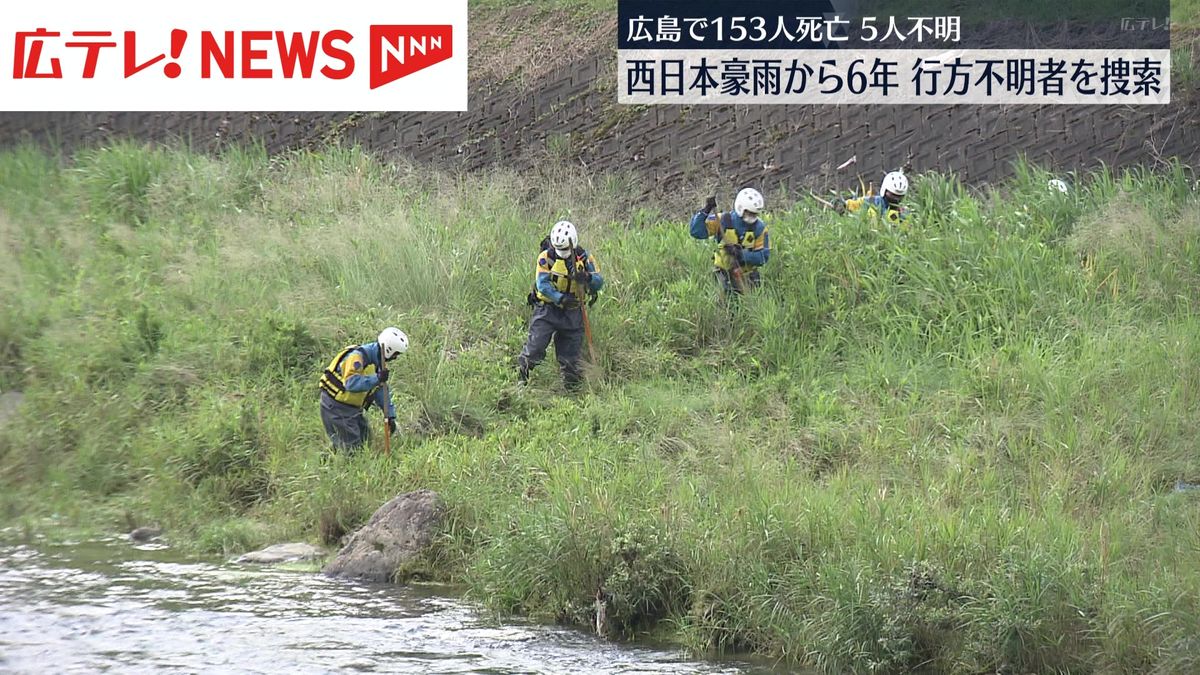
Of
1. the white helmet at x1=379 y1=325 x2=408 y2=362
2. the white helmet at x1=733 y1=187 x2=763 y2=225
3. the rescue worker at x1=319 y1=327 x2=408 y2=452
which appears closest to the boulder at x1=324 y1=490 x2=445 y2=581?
the rescue worker at x1=319 y1=327 x2=408 y2=452

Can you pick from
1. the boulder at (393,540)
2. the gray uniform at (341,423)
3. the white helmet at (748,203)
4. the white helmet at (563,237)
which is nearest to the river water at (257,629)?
the boulder at (393,540)

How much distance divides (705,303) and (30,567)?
6.68 m

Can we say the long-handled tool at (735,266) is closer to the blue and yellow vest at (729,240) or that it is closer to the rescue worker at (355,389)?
the blue and yellow vest at (729,240)

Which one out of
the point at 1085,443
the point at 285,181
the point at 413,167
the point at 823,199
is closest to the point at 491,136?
the point at 413,167

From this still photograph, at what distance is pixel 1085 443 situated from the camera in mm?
11055

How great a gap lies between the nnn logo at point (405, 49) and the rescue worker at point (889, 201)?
5802 millimetres

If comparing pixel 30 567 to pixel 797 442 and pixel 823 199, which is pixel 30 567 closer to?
pixel 797 442

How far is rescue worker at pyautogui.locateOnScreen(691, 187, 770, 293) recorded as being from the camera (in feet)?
47.2

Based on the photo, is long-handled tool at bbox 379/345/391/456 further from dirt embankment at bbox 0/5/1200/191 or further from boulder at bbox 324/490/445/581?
dirt embankment at bbox 0/5/1200/191

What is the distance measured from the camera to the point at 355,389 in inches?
474

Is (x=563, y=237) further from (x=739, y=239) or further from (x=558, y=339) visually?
(x=739, y=239)

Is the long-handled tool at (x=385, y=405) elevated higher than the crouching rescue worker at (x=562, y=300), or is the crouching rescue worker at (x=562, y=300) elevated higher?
the crouching rescue worker at (x=562, y=300)

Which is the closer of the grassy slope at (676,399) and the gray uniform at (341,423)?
the grassy slope at (676,399)

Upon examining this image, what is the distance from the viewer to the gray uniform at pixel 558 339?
13.7 m
